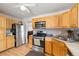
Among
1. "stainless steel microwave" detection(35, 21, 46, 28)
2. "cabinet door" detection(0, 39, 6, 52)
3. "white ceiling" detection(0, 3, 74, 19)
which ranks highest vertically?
"white ceiling" detection(0, 3, 74, 19)

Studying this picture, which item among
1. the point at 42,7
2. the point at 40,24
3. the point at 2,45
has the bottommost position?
the point at 2,45

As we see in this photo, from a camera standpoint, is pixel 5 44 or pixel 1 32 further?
pixel 5 44

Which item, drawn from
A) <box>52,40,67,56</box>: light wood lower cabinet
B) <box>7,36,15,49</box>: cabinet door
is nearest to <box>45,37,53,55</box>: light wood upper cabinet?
<box>52,40,67,56</box>: light wood lower cabinet

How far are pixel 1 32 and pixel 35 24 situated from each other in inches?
62.8

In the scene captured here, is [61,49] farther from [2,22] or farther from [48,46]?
[2,22]

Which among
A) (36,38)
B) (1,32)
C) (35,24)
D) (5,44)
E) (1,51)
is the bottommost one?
(1,51)

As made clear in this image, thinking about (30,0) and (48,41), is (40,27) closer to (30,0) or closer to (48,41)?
(48,41)

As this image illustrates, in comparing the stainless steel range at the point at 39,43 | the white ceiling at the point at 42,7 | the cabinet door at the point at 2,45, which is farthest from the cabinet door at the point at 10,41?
the white ceiling at the point at 42,7

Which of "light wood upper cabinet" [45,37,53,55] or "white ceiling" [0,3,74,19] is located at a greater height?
"white ceiling" [0,3,74,19]

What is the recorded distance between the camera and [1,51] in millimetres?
3822

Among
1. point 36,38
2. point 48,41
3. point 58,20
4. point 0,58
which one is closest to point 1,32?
point 36,38

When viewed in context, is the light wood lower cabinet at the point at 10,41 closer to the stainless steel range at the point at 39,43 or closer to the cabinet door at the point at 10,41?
the cabinet door at the point at 10,41

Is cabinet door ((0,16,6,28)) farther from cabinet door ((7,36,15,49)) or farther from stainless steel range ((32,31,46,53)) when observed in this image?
stainless steel range ((32,31,46,53))

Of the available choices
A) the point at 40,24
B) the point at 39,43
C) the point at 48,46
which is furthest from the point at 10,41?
the point at 48,46
